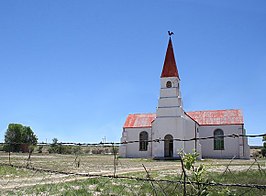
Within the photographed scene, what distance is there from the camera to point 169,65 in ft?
156

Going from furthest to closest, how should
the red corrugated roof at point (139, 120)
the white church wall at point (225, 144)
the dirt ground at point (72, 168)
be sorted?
the red corrugated roof at point (139, 120) → the white church wall at point (225, 144) → the dirt ground at point (72, 168)

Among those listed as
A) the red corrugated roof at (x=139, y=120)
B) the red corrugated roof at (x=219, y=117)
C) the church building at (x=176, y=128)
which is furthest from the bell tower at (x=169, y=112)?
the red corrugated roof at (x=219, y=117)

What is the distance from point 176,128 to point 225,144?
9.76 m

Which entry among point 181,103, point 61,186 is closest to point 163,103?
point 181,103

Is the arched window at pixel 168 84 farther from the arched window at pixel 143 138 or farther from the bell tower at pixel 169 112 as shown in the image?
the arched window at pixel 143 138

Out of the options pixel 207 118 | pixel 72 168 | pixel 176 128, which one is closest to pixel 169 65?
pixel 176 128

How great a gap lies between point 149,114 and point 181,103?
10.4 meters

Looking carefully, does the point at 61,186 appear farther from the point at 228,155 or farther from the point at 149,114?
the point at 149,114

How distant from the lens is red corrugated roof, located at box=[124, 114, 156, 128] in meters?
53.4

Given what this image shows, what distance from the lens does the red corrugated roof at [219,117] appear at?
50.2 metres

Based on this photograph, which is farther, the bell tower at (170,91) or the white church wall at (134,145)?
the white church wall at (134,145)

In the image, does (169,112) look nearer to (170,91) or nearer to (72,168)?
(170,91)

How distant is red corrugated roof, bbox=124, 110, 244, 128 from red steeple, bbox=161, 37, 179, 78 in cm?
1009

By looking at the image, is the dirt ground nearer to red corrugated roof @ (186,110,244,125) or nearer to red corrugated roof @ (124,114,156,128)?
red corrugated roof @ (186,110,244,125)
